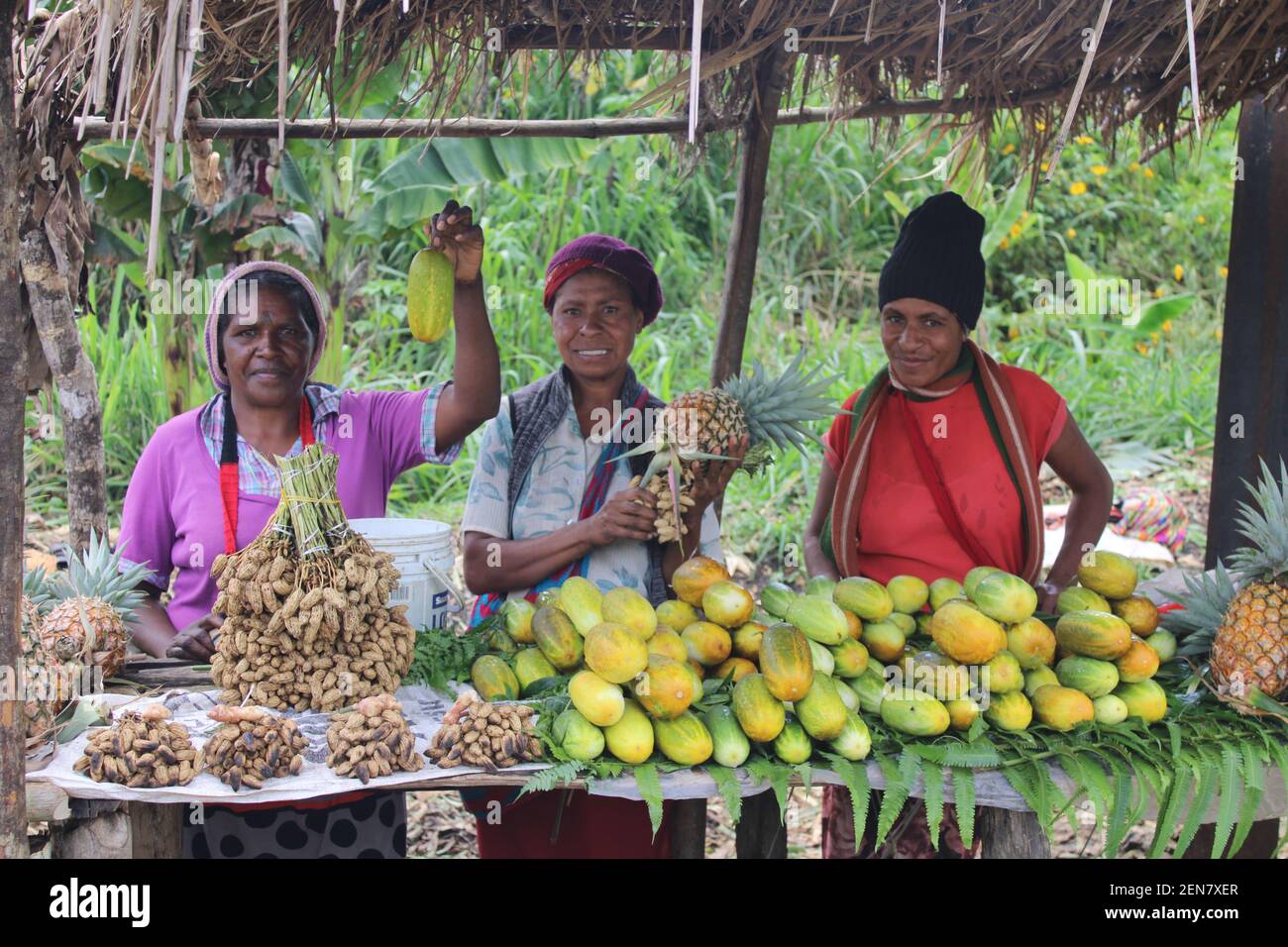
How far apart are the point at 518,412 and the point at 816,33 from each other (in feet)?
4.94

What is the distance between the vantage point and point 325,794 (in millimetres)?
2475

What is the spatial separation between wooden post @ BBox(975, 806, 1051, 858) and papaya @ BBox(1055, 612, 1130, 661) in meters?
0.43

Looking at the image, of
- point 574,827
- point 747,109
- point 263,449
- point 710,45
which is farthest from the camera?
point 747,109

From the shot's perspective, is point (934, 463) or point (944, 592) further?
point (934, 463)

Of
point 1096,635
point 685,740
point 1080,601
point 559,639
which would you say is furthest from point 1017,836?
point 559,639

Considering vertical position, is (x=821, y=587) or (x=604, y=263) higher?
(x=604, y=263)

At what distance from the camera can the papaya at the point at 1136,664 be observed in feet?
9.20

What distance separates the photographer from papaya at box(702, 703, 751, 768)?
2.58 meters

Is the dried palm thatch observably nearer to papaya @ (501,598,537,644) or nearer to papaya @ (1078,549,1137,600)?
papaya @ (1078,549,1137,600)

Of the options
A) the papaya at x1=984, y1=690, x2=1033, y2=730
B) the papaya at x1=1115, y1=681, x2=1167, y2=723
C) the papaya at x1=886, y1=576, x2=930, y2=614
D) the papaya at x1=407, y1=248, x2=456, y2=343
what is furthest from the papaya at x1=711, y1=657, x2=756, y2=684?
the papaya at x1=407, y1=248, x2=456, y2=343

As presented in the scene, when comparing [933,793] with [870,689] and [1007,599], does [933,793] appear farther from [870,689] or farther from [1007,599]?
[1007,599]

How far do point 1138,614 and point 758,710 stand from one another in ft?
3.72

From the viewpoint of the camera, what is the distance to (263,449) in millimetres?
3533
